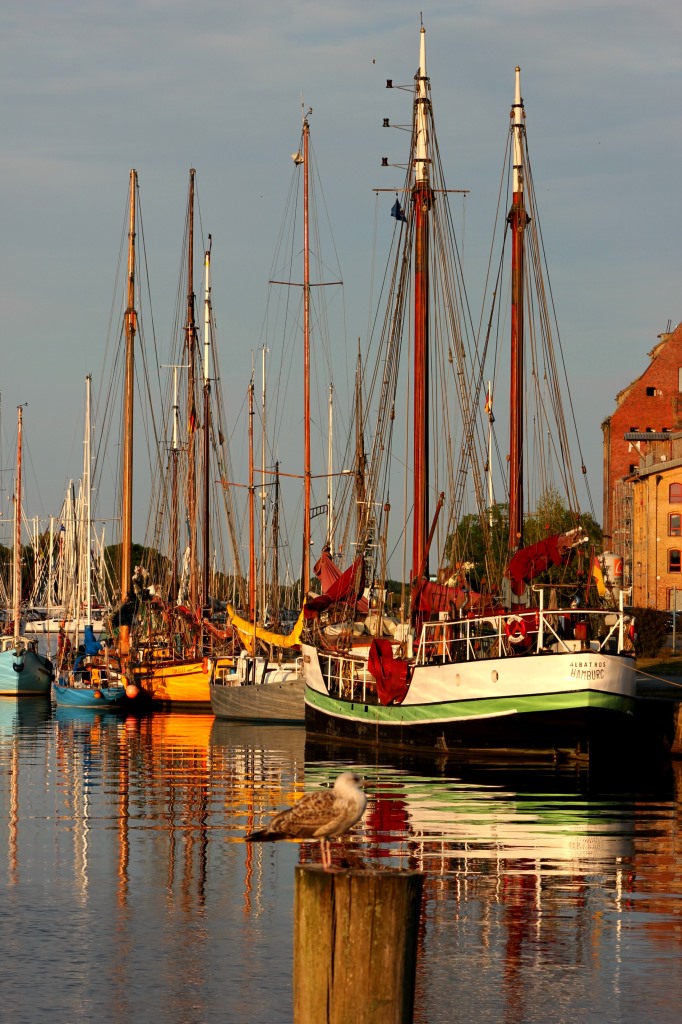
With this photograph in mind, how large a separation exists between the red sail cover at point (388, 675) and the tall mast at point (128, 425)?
33.0 meters

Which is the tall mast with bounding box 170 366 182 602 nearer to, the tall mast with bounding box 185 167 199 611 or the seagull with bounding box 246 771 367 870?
the tall mast with bounding box 185 167 199 611

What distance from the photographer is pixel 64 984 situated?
→ 15672 millimetres

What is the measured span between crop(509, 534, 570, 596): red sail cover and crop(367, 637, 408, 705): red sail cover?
13.1 ft

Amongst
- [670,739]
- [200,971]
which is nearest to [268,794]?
[670,739]

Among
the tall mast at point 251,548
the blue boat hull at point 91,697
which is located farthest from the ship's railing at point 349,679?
the blue boat hull at point 91,697

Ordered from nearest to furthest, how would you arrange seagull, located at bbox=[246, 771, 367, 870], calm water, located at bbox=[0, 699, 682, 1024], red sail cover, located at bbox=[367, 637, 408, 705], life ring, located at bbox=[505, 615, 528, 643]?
seagull, located at bbox=[246, 771, 367, 870] → calm water, located at bbox=[0, 699, 682, 1024] → life ring, located at bbox=[505, 615, 528, 643] → red sail cover, located at bbox=[367, 637, 408, 705]

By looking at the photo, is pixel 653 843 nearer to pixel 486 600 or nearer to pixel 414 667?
pixel 414 667

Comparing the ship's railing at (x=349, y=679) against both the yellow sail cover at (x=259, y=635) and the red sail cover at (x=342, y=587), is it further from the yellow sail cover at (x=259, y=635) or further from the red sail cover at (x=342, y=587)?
the yellow sail cover at (x=259, y=635)

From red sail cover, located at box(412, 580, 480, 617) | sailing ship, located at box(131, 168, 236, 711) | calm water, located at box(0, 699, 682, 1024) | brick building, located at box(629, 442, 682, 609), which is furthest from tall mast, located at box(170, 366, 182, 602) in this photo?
calm water, located at box(0, 699, 682, 1024)

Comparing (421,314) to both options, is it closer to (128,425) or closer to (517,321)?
(517,321)

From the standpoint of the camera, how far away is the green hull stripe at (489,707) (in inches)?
1487

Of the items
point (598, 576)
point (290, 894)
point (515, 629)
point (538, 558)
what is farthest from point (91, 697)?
point (290, 894)

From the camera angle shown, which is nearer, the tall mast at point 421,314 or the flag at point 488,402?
the tall mast at point 421,314

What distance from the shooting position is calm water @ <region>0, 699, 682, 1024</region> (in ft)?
49.6
